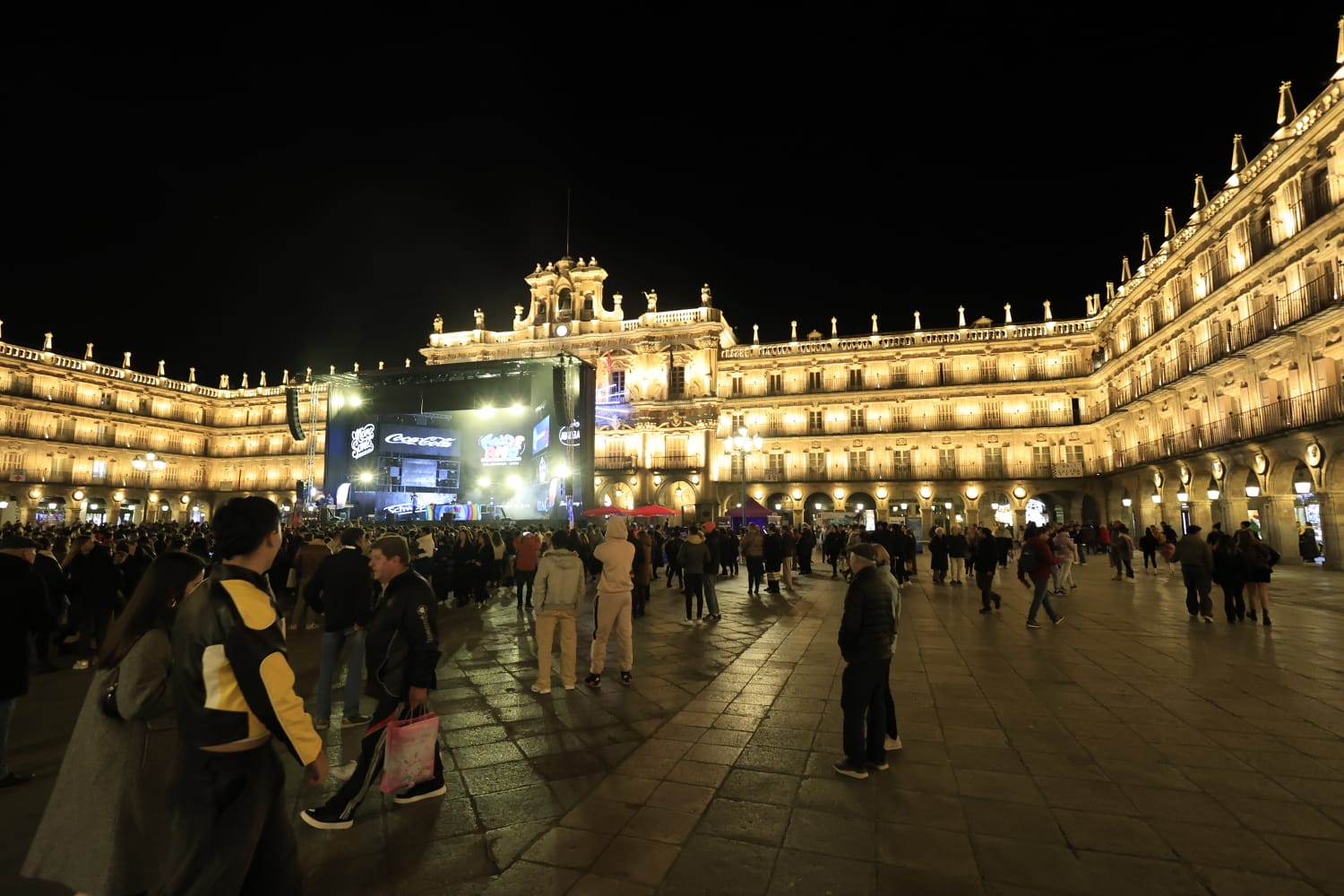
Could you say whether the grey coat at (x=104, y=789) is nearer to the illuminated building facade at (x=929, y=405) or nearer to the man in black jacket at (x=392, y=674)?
the man in black jacket at (x=392, y=674)

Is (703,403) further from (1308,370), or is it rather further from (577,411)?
(1308,370)

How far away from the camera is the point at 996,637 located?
9000 millimetres

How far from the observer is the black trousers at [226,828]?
6.89ft

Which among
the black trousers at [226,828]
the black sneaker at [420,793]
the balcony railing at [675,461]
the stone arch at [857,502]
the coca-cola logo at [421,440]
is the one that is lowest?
the black sneaker at [420,793]

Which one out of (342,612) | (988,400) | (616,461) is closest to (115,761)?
(342,612)

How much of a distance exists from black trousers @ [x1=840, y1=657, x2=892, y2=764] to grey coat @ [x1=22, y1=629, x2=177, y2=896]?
3.66 metres

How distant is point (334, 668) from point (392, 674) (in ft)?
6.87

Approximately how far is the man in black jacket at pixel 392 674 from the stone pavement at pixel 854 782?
156 millimetres

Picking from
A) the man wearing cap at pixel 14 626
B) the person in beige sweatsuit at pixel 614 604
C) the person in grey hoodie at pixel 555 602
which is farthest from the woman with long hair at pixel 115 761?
the person in beige sweatsuit at pixel 614 604

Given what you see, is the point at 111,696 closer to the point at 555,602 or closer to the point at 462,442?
the point at 555,602

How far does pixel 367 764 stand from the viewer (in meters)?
3.71

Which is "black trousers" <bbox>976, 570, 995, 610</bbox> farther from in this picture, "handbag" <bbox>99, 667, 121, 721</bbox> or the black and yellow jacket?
"handbag" <bbox>99, 667, 121, 721</bbox>

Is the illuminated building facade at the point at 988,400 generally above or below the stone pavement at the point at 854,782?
above

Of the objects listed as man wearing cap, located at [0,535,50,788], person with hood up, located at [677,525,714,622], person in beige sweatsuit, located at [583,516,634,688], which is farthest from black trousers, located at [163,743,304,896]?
person with hood up, located at [677,525,714,622]
